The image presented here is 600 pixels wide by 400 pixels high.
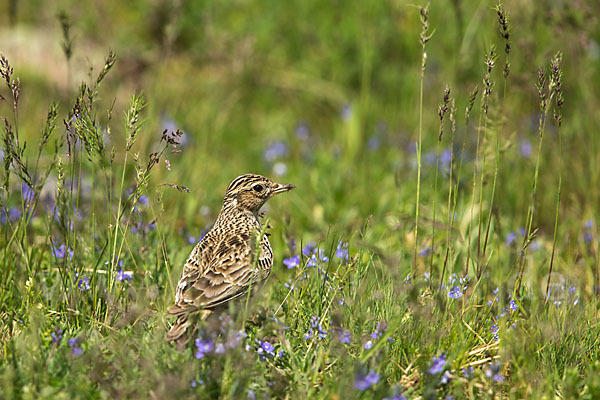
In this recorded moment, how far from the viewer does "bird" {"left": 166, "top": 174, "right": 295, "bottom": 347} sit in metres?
4.35

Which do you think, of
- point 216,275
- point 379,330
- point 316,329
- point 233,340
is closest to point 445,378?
point 379,330

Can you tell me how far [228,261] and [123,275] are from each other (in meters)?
0.76

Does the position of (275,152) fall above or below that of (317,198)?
above

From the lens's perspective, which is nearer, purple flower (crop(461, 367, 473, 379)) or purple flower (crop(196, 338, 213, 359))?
purple flower (crop(196, 338, 213, 359))

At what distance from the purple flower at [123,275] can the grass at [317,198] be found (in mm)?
15

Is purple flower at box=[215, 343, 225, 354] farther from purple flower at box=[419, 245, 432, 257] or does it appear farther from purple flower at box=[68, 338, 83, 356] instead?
purple flower at box=[419, 245, 432, 257]

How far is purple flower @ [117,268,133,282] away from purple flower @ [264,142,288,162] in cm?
394

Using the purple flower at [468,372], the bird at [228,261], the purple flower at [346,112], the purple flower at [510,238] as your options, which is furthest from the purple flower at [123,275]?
the purple flower at [346,112]

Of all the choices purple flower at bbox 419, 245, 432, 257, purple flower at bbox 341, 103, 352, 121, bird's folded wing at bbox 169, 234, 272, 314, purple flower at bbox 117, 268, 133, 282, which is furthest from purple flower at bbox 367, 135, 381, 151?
purple flower at bbox 117, 268, 133, 282

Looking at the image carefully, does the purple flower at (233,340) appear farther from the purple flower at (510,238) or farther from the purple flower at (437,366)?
the purple flower at (510,238)

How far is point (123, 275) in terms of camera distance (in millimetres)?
5070

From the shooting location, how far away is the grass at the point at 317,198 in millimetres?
4039

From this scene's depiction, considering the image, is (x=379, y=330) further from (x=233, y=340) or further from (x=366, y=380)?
(x=233, y=340)

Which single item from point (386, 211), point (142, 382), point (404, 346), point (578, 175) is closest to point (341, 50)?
point (386, 211)
